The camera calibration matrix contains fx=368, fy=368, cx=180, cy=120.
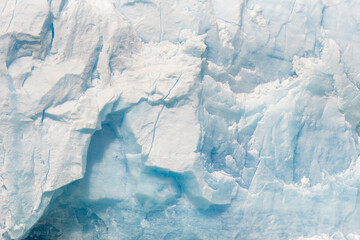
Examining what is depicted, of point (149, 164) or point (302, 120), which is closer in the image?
point (149, 164)

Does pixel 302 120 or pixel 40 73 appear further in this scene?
pixel 302 120

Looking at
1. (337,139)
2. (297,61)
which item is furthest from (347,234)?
(297,61)

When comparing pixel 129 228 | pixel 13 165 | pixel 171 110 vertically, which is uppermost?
pixel 171 110

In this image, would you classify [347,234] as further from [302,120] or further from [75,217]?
[75,217]

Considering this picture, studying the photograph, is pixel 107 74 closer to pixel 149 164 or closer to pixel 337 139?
pixel 149 164

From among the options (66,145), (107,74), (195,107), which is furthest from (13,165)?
(195,107)

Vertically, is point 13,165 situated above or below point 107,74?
below
